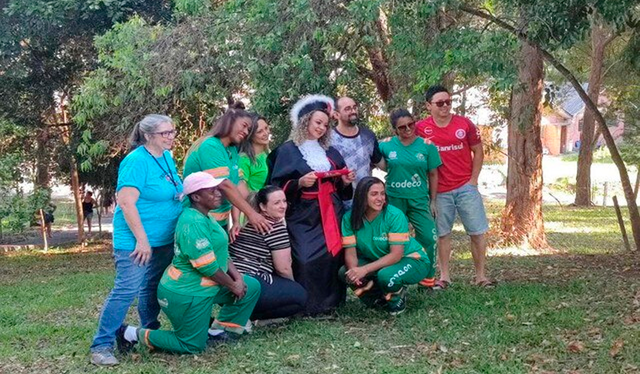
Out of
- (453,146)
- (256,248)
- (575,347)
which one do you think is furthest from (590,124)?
(575,347)

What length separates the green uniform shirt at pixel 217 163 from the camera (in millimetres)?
6195

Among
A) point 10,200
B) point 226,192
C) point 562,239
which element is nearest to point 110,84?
point 10,200

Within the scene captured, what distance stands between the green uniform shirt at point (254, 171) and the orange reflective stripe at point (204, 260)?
45.8 inches

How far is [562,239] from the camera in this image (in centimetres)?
1745

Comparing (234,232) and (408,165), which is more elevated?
(408,165)

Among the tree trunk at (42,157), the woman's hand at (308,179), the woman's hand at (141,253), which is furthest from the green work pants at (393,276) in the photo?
the tree trunk at (42,157)

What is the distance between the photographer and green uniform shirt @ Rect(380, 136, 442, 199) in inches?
291

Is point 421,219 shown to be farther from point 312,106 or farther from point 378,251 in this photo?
point 312,106

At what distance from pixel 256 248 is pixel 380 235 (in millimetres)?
1004

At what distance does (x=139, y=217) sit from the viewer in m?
5.66

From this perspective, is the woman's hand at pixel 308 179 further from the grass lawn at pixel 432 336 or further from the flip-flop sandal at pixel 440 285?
the flip-flop sandal at pixel 440 285

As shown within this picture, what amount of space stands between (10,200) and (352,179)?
1052cm

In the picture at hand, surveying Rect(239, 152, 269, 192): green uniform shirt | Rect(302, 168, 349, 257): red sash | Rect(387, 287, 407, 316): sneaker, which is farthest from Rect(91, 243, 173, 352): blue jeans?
Rect(387, 287, 407, 316): sneaker

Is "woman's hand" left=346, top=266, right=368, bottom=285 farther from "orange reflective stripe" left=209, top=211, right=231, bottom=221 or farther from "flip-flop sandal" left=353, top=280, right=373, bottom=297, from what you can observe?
"orange reflective stripe" left=209, top=211, right=231, bottom=221
